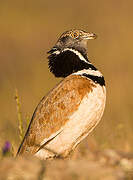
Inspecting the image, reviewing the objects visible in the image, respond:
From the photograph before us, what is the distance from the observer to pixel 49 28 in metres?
22.5

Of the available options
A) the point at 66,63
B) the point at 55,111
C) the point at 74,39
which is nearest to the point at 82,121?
the point at 55,111

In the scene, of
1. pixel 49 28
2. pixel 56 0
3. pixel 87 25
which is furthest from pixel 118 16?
pixel 56 0

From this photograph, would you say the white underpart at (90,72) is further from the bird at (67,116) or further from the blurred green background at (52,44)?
the blurred green background at (52,44)

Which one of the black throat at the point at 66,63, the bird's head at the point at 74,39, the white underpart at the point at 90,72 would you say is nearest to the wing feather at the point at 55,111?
the white underpart at the point at 90,72

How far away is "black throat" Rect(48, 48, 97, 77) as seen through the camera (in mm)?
8305

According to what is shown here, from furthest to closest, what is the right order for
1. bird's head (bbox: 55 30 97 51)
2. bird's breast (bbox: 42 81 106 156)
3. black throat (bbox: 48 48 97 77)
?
bird's head (bbox: 55 30 97 51) < black throat (bbox: 48 48 97 77) < bird's breast (bbox: 42 81 106 156)

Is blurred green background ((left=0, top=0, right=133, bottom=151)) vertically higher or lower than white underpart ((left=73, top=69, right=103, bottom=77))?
higher

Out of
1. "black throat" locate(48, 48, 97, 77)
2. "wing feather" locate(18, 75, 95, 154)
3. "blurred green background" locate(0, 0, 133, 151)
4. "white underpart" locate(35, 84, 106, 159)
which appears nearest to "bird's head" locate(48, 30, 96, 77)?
"black throat" locate(48, 48, 97, 77)

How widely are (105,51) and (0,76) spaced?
3.66 meters

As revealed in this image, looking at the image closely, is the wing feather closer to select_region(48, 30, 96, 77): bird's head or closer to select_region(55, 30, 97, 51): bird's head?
select_region(48, 30, 96, 77): bird's head

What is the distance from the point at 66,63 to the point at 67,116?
1.06 m

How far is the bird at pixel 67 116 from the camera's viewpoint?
7.48m

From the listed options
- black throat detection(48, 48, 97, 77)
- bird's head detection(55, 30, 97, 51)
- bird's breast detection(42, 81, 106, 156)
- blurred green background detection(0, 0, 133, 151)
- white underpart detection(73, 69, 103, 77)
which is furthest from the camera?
blurred green background detection(0, 0, 133, 151)

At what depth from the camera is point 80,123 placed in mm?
7438
